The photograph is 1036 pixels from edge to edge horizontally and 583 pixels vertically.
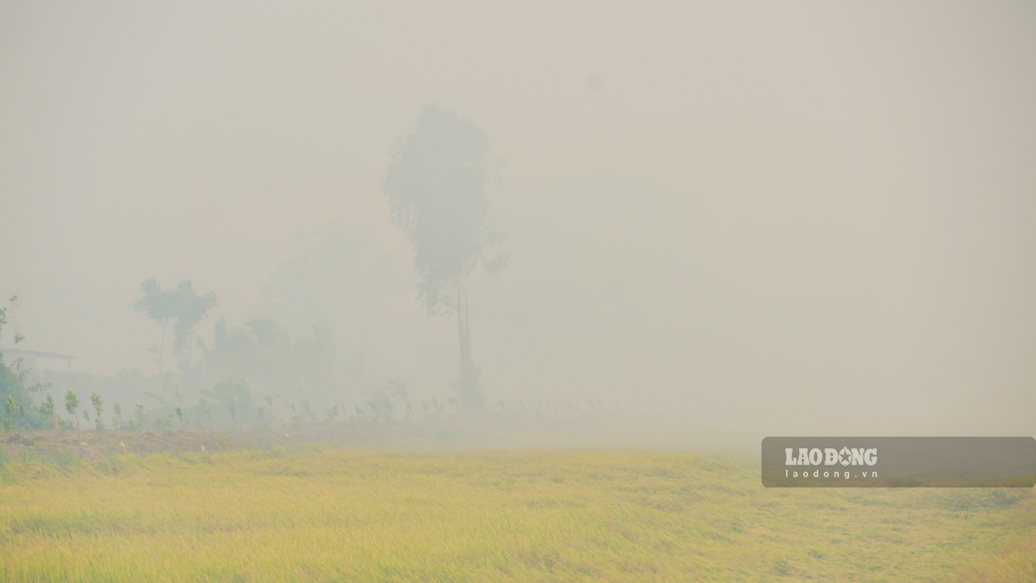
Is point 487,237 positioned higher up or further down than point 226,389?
higher up

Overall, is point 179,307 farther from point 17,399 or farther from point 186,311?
point 17,399

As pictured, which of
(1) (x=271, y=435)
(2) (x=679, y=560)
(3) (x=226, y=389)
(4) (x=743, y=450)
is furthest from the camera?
(3) (x=226, y=389)

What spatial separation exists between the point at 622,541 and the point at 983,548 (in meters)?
4.94

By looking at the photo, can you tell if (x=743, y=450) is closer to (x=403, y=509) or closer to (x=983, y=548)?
(x=983, y=548)

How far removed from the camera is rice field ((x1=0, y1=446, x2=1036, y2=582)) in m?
8.62

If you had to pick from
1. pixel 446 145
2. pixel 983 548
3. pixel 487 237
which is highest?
pixel 446 145

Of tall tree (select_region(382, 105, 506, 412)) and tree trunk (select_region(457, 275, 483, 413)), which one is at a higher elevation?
tall tree (select_region(382, 105, 506, 412))

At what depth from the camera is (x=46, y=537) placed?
10.3m

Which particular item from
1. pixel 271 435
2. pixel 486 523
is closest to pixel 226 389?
pixel 271 435
